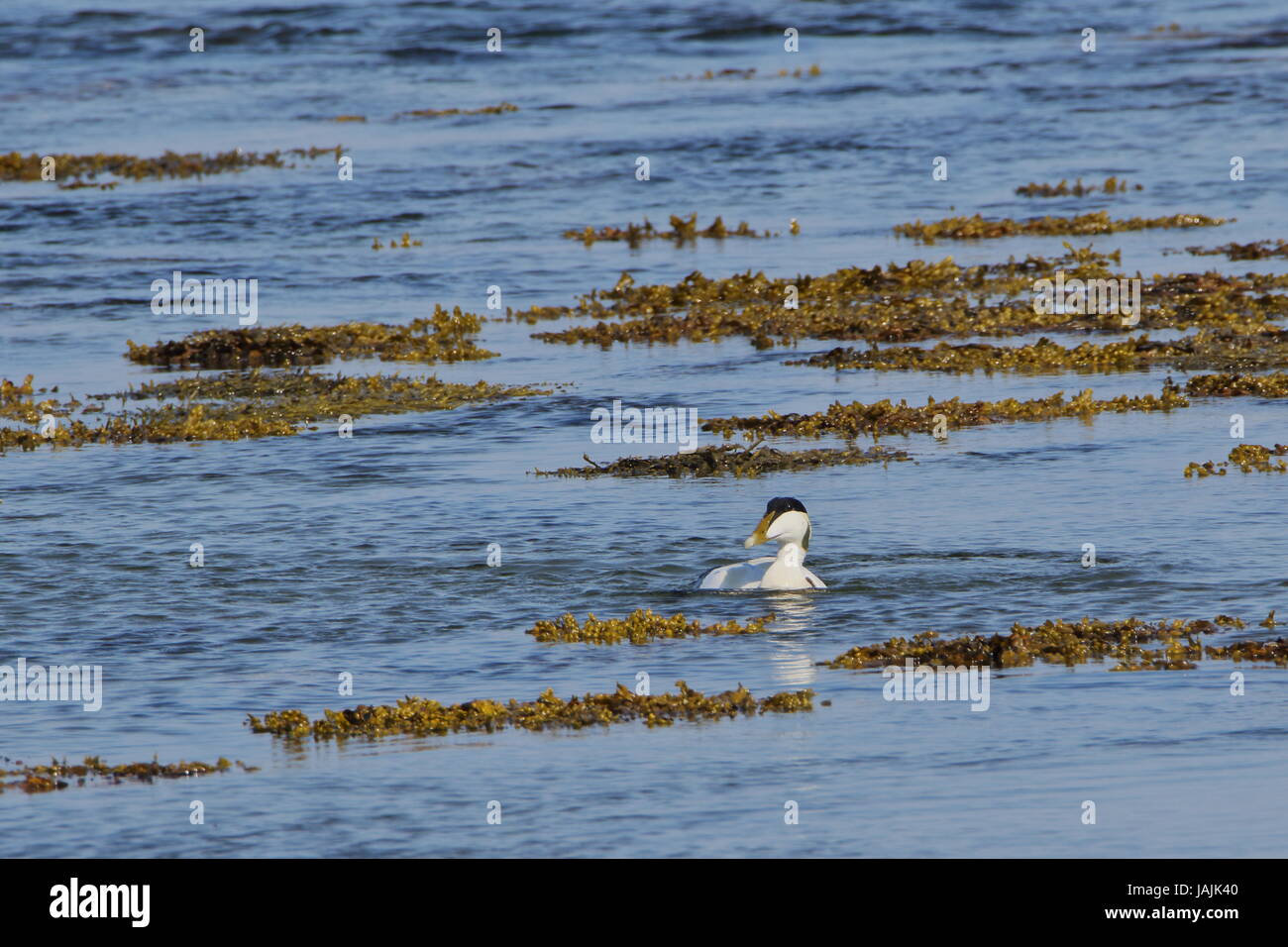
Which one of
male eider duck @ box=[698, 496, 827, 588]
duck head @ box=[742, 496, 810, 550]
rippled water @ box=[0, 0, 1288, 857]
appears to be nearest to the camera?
rippled water @ box=[0, 0, 1288, 857]

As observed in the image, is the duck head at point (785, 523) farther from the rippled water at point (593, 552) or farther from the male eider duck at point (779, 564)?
the rippled water at point (593, 552)

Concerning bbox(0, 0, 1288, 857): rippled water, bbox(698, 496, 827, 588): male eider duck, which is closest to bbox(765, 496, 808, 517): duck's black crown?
bbox(698, 496, 827, 588): male eider duck

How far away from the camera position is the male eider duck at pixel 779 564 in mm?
11930

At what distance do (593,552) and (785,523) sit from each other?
1.66 metres

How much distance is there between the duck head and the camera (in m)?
12.1

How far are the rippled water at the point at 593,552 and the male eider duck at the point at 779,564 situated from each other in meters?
0.12

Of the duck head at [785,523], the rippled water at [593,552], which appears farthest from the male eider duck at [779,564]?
the rippled water at [593,552]

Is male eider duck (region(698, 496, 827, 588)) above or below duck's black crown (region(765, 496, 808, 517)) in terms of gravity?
below

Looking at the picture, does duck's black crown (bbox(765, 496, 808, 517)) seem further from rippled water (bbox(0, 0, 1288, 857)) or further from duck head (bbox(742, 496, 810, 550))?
rippled water (bbox(0, 0, 1288, 857))

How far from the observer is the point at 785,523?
12094mm
